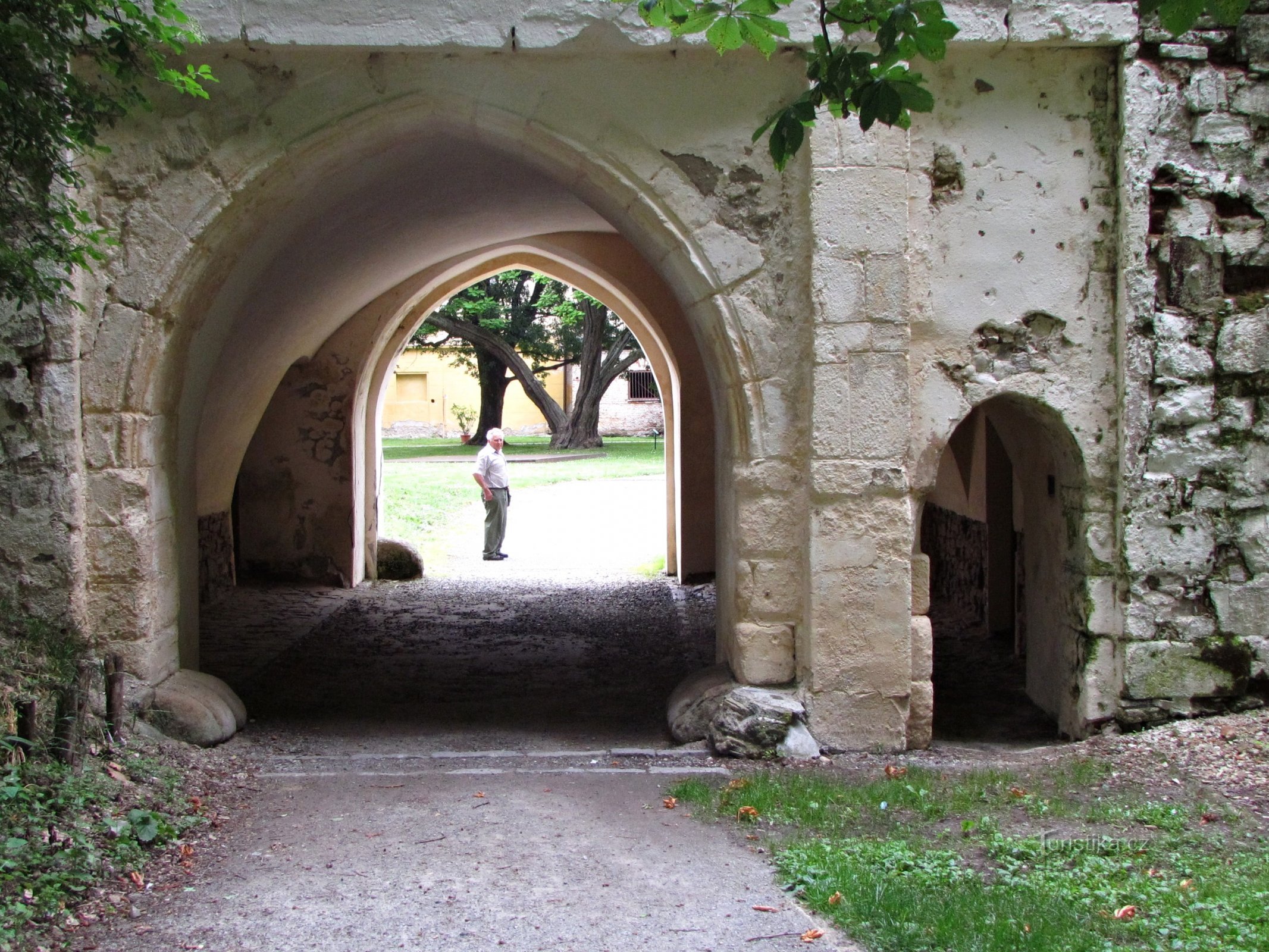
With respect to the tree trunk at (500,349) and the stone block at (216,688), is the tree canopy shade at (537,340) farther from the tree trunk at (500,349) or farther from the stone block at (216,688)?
the stone block at (216,688)

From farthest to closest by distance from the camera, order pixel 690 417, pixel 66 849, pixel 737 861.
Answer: pixel 690 417 < pixel 737 861 < pixel 66 849

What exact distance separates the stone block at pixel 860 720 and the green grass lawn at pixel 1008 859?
1.12ft

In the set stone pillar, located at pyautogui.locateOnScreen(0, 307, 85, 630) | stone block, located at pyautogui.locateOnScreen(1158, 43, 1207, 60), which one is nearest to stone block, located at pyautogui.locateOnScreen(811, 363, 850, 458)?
stone block, located at pyautogui.locateOnScreen(1158, 43, 1207, 60)

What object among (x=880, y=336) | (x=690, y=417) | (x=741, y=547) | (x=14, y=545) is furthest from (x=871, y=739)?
(x=690, y=417)

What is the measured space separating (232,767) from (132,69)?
297 cm

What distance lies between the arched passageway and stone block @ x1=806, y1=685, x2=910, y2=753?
81cm

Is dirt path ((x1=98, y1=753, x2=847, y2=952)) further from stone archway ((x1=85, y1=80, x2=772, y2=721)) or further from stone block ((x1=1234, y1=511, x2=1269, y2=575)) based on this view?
stone block ((x1=1234, y1=511, x2=1269, y2=575))

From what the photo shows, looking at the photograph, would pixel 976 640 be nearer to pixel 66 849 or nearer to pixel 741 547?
pixel 741 547

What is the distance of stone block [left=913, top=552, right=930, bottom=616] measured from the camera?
521cm

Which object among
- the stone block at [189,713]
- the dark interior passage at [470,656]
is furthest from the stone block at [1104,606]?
the stone block at [189,713]

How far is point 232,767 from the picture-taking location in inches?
197

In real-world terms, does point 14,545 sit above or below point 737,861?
above

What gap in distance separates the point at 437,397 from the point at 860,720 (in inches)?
1295

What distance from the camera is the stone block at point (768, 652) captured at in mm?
5285
